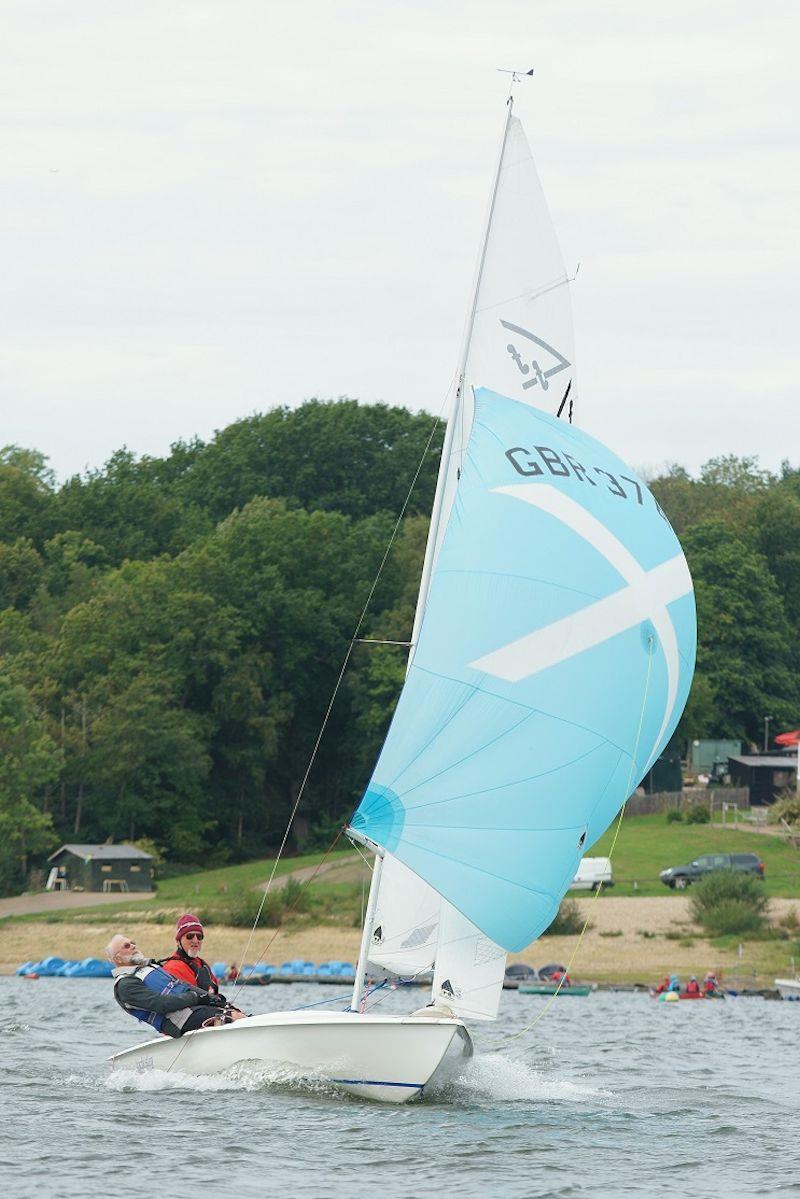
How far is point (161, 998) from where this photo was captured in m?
21.5

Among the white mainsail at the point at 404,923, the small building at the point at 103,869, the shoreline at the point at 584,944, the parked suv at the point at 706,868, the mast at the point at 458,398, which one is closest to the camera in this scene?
the white mainsail at the point at 404,923

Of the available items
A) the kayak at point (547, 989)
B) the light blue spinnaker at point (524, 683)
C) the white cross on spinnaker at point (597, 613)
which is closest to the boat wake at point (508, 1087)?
the light blue spinnaker at point (524, 683)

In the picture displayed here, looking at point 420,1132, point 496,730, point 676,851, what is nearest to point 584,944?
point 676,851

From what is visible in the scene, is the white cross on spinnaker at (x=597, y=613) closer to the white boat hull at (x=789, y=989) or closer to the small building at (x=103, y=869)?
the white boat hull at (x=789, y=989)

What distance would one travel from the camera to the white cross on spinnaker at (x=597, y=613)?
68.0 feet

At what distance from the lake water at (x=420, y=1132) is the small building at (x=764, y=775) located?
174 feet

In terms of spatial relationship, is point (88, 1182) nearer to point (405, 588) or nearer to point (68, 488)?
point (405, 588)

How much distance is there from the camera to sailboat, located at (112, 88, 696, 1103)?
2041 centimetres

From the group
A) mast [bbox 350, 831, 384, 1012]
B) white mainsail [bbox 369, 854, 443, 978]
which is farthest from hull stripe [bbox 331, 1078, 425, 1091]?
white mainsail [bbox 369, 854, 443, 978]

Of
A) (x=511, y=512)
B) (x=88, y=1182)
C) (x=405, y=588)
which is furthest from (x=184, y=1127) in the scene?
(x=405, y=588)

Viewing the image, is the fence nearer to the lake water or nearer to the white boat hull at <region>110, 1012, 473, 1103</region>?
the lake water

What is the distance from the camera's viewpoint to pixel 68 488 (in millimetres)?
102562

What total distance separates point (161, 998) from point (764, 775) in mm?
63611

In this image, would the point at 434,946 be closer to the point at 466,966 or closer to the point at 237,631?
the point at 466,966
